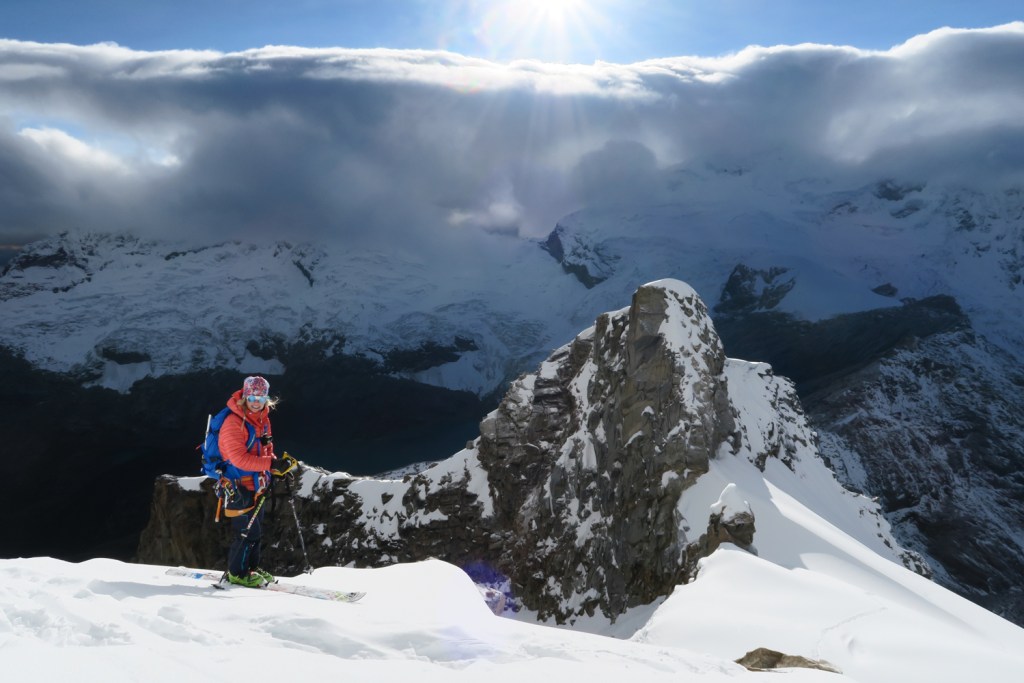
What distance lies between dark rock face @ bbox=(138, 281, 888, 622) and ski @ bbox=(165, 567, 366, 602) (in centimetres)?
1915

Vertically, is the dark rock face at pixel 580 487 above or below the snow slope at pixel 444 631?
above

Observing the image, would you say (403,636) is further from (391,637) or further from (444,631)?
(444,631)

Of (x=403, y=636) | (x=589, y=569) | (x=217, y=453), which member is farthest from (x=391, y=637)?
(x=589, y=569)

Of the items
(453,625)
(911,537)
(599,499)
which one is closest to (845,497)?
(599,499)

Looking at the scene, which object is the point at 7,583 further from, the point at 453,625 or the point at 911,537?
the point at 911,537

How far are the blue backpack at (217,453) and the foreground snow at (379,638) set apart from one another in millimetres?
2320

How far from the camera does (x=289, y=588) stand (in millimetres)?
15219

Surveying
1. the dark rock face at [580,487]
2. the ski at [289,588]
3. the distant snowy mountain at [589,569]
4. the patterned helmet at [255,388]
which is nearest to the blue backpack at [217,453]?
the patterned helmet at [255,388]

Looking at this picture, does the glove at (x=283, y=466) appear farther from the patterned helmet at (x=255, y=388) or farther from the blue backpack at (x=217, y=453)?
the patterned helmet at (x=255, y=388)

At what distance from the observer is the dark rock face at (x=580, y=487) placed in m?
41.4

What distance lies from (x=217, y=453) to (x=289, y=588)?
3.34 metres

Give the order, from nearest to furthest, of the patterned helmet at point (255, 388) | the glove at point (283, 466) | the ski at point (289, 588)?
the ski at point (289, 588)
the patterned helmet at point (255, 388)
the glove at point (283, 466)

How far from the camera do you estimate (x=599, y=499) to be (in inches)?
1992

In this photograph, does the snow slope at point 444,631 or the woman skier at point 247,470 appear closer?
the snow slope at point 444,631
